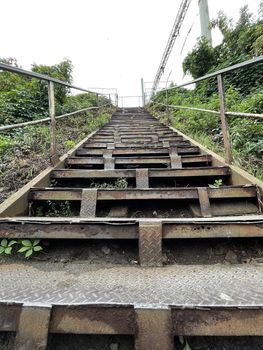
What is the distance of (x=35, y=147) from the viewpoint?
3258 millimetres

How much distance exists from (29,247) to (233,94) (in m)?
5.51

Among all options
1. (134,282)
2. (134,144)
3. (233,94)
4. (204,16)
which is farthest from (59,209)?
(204,16)

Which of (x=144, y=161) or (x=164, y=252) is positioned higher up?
(x=144, y=161)

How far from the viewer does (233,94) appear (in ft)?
18.3

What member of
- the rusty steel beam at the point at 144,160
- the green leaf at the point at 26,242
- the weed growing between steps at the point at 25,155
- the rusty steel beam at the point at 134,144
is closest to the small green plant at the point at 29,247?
the green leaf at the point at 26,242

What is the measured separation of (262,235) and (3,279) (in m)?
1.36

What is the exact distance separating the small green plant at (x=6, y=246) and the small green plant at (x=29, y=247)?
6cm

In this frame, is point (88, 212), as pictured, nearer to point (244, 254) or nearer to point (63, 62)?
point (244, 254)

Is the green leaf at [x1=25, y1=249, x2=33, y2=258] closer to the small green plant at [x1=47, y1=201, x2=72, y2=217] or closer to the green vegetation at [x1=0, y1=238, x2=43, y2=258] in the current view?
the green vegetation at [x1=0, y1=238, x2=43, y2=258]

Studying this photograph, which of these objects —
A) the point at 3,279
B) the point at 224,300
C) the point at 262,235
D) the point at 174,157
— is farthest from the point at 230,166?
the point at 3,279

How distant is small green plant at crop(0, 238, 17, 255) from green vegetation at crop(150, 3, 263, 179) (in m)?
2.06

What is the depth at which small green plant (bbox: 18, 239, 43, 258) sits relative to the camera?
54.8 inches

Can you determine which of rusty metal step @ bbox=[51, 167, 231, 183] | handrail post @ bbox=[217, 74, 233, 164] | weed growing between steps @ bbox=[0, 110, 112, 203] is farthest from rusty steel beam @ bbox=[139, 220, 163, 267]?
handrail post @ bbox=[217, 74, 233, 164]

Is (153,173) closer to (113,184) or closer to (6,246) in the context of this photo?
(113,184)
